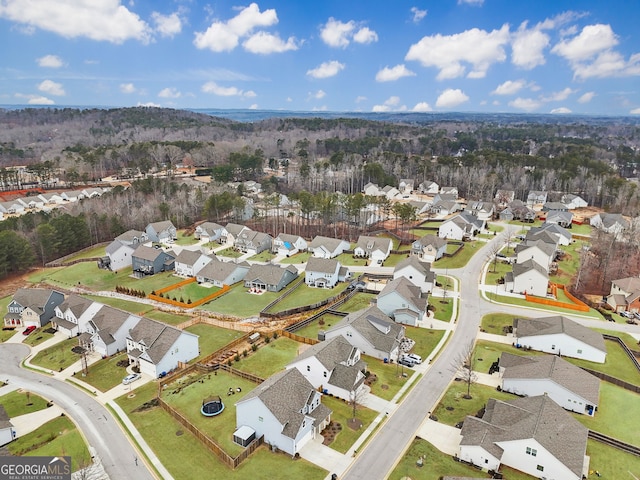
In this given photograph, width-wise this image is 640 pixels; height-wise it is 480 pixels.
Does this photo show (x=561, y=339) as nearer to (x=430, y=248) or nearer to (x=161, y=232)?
(x=430, y=248)

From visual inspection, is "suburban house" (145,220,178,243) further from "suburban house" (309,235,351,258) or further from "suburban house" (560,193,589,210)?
"suburban house" (560,193,589,210)

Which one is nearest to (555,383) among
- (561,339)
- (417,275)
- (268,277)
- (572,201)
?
(561,339)

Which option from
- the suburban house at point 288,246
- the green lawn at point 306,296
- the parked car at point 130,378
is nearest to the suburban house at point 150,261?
the suburban house at point 288,246

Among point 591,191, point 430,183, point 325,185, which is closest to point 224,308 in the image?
point 325,185

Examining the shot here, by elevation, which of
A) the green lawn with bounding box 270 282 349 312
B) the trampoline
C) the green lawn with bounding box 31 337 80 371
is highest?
the trampoline

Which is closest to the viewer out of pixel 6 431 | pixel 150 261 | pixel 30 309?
pixel 6 431

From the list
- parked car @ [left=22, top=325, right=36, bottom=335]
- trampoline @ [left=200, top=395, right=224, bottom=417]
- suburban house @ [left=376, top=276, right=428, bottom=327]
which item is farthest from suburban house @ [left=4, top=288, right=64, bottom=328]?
suburban house @ [left=376, top=276, right=428, bottom=327]

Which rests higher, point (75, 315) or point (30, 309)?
point (75, 315)
